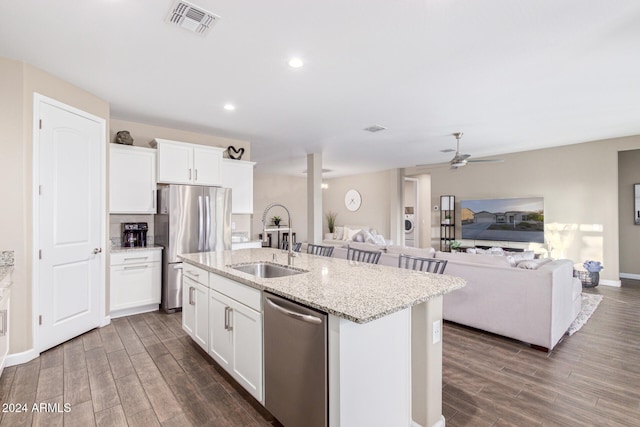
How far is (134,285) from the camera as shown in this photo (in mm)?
3871

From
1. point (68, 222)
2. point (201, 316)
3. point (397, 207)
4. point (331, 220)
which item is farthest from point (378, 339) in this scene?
point (331, 220)

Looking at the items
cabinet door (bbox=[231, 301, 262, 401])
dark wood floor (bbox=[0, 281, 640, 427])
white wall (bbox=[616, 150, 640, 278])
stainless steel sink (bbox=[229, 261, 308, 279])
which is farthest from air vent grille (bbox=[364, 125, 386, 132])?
white wall (bbox=[616, 150, 640, 278])

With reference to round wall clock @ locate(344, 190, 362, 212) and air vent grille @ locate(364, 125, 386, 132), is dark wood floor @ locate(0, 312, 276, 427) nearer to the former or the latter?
air vent grille @ locate(364, 125, 386, 132)

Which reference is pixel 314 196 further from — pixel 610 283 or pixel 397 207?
pixel 610 283

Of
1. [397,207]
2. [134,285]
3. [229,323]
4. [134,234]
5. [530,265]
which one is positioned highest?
[397,207]

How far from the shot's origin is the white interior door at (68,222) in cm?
282

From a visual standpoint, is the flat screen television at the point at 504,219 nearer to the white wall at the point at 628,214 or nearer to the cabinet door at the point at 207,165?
the white wall at the point at 628,214

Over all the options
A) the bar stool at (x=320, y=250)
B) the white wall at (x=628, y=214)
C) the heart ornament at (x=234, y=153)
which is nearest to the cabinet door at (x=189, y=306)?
the bar stool at (x=320, y=250)

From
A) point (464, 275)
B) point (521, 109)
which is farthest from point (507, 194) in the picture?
point (464, 275)

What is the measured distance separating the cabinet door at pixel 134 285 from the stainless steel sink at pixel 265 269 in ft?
6.82

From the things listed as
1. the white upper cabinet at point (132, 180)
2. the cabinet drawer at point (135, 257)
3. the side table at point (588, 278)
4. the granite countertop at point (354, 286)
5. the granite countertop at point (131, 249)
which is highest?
the white upper cabinet at point (132, 180)

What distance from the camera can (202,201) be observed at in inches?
168

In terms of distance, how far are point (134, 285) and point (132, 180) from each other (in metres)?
1.36

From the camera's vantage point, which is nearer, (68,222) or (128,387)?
(128,387)
